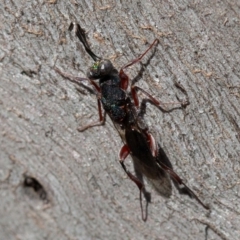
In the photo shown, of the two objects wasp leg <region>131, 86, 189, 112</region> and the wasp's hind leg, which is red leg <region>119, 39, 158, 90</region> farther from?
the wasp's hind leg

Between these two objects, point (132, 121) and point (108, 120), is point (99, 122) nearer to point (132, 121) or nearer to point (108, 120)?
point (108, 120)

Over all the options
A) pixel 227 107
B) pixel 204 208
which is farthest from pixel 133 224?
pixel 227 107

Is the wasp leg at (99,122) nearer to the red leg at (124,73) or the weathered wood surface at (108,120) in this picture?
the weathered wood surface at (108,120)

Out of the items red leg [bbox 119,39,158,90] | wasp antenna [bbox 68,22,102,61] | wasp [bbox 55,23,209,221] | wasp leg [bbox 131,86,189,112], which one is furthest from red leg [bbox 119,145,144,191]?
wasp antenna [bbox 68,22,102,61]

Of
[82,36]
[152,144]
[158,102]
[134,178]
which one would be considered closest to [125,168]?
[134,178]

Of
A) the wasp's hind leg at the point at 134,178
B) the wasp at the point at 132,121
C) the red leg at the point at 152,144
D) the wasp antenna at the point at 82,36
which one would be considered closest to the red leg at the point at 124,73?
the wasp at the point at 132,121

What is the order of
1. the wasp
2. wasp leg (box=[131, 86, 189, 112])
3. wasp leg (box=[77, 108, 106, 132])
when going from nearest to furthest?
wasp leg (box=[77, 108, 106, 132]), the wasp, wasp leg (box=[131, 86, 189, 112])

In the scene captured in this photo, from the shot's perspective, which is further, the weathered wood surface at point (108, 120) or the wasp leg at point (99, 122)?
the wasp leg at point (99, 122)
